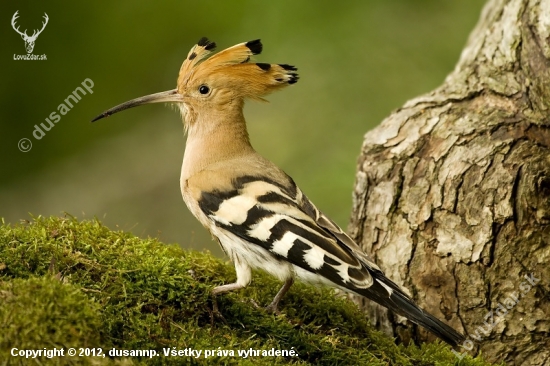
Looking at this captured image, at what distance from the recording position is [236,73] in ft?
11.5

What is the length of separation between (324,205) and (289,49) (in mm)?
1585

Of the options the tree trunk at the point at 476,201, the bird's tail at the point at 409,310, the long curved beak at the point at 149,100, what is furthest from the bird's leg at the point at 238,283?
the long curved beak at the point at 149,100

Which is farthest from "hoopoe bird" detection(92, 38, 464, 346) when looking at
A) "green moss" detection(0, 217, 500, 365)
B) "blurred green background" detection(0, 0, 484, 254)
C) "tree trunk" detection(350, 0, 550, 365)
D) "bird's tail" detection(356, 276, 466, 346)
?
"blurred green background" detection(0, 0, 484, 254)

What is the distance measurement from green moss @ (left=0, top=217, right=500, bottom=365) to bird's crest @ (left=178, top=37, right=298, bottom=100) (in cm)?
96

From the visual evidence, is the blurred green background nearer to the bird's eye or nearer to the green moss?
the bird's eye

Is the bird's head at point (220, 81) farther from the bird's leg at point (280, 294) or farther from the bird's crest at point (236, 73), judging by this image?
the bird's leg at point (280, 294)

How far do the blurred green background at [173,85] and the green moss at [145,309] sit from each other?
8.68 ft

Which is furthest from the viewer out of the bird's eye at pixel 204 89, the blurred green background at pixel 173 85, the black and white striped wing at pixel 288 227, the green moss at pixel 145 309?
the blurred green background at pixel 173 85

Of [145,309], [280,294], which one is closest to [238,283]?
[280,294]

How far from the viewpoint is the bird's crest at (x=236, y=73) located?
11.4ft

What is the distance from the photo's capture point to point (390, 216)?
342 centimetres

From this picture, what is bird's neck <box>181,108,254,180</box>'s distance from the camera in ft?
11.3

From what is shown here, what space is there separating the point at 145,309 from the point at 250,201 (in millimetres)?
766

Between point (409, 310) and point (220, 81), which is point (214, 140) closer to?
point (220, 81)
